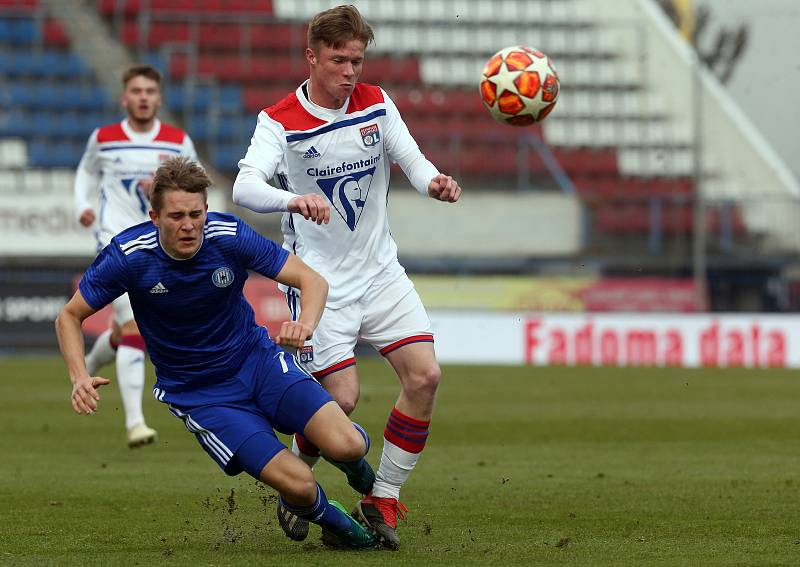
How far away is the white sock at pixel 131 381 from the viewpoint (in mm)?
9956

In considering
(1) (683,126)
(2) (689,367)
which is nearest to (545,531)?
(2) (689,367)

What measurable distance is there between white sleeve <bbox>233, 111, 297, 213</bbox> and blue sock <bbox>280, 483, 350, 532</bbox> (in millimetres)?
1173

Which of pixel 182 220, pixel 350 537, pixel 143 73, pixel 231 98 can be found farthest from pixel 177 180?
pixel 231 98

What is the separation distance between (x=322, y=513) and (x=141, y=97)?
16.6 feet

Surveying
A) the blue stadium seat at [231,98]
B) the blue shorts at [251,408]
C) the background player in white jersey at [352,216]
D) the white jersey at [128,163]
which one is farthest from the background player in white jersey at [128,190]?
the blue stadium seat at [231,98]

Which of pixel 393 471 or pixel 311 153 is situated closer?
pixel 393 471

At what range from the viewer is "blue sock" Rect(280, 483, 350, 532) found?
5.51 m

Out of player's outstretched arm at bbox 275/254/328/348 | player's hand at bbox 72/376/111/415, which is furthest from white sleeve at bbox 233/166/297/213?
player's hand at bbox 72/376/111/415

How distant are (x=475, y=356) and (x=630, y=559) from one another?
55.4 ft

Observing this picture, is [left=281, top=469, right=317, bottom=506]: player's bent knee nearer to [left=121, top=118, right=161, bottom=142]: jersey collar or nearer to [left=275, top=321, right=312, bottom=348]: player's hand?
[left=275, top=321, right=312, bottom=348]: player's hand

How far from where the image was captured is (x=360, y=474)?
5.98m

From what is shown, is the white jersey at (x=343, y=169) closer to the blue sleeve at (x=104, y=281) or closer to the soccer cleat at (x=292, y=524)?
the blue sleeve at (x=104, y=281)

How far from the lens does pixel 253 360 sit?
226 inches

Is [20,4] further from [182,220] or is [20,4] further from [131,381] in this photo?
[182,220]
